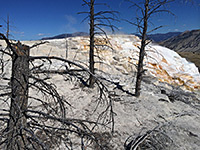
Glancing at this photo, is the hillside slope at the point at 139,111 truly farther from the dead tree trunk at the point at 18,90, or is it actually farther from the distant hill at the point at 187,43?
the distant hill at the point at 187,43

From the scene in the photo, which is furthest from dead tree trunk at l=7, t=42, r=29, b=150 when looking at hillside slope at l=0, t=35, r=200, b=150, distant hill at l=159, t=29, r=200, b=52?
distant hill at l=159, t=29, r=200, b=52

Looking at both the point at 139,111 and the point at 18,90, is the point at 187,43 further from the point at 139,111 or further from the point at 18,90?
the point at 18,90

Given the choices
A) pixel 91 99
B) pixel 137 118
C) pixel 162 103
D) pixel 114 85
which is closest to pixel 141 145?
pixel 137 118

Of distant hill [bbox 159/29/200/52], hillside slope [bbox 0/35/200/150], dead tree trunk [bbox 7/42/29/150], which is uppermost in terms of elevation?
distant hill [bbox 159/29/200/52]

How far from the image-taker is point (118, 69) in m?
13.2

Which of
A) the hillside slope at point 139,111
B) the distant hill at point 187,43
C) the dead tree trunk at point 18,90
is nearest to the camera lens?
the dead tree trunk at point 18,90

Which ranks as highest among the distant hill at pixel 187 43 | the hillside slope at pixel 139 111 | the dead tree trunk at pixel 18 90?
the distant hill at pixel 187 43

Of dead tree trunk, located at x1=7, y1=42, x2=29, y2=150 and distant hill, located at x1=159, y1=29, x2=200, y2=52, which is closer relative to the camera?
dead tree trunk, located at x1=7, y1=42, x2=29, y2=150

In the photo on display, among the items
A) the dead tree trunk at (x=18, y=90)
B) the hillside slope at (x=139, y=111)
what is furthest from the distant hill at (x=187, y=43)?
the dead tree trunk at (x=18, y=90)

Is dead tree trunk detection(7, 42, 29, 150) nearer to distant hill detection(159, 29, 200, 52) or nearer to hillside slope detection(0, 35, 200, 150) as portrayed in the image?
hillside slope detection(0, 35, 200, 150)

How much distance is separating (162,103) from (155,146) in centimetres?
402

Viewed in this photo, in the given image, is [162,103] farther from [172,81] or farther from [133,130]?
[172,81]

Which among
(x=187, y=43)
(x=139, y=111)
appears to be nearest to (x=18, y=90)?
(x=139, y=111)

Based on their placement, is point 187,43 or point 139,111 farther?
point 187,43
